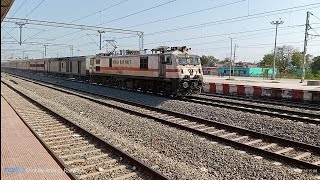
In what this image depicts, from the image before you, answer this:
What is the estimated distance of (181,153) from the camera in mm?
7656

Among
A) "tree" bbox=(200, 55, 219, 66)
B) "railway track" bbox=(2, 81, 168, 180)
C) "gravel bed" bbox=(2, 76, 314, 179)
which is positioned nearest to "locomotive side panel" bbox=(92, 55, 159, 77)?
"gravel bed" bbox=(2, 76, 314, 179)

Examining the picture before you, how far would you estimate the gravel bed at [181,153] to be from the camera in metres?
6.25

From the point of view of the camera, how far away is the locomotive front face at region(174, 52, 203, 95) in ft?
63.5

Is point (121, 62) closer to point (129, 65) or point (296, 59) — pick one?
point (129, 65)

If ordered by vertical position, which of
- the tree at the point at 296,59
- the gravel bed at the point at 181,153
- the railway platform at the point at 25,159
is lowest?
the gravel bed at the point at 181,153

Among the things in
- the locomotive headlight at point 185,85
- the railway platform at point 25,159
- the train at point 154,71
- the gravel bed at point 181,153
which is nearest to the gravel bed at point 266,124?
the gravel bed at point 181,153

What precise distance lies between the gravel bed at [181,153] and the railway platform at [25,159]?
87.3 inches

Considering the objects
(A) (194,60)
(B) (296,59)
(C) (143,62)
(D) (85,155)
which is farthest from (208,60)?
(D) (85,155)

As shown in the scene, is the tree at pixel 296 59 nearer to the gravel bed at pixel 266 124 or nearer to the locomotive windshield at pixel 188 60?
the locomotive windshield at pixel 188 60

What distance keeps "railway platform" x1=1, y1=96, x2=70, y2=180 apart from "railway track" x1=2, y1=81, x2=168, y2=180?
27cm

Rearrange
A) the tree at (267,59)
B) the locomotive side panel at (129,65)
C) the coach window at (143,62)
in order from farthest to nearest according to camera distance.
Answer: the tree at (267,59) < the coach window at (143,62) < the locomotive side panel at (129,65)

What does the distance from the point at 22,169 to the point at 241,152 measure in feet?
17.0

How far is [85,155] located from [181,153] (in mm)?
2415

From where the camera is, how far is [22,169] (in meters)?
5.25
